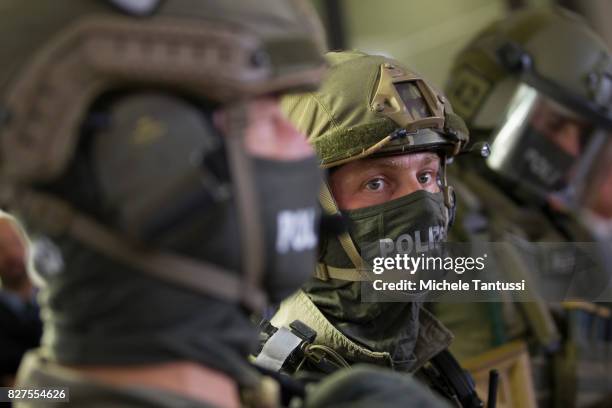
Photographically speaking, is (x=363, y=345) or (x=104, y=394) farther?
(x=363, y=345)

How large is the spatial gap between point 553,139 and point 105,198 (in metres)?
2.45

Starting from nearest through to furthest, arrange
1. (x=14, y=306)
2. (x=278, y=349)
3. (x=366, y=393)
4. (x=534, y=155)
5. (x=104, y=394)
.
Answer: (x=104, y=394) → (x=366, y=393) → (x=278, y=349) → (x=14, y=306) → (x=534, y=155)

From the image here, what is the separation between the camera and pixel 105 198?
53.7 inches

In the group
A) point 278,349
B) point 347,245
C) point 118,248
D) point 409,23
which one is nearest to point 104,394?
point 118,248

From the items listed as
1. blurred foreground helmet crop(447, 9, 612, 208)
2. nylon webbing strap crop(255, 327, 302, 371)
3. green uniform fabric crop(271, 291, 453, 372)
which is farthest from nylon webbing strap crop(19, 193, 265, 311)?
blurred foreground helmet crop(447, 9, 612, 208)

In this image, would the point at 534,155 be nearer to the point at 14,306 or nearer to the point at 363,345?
the point at 363,345

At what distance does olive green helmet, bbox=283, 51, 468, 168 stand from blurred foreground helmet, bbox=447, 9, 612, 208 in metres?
1.16

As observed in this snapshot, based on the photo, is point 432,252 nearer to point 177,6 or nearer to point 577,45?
point 177,6

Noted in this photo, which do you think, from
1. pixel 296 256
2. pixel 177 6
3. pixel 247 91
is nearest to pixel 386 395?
pixel 296 256

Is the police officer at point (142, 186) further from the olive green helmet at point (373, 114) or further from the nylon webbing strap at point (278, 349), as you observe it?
the olive green helmet at point (373, 114)

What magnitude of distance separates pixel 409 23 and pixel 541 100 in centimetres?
360

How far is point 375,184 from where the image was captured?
7.60 ft

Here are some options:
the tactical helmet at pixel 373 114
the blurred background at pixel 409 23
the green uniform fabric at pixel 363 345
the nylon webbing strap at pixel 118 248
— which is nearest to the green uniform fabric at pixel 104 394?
the nylon webbing strap at pixel 118 248

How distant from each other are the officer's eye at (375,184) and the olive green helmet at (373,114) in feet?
0.22
